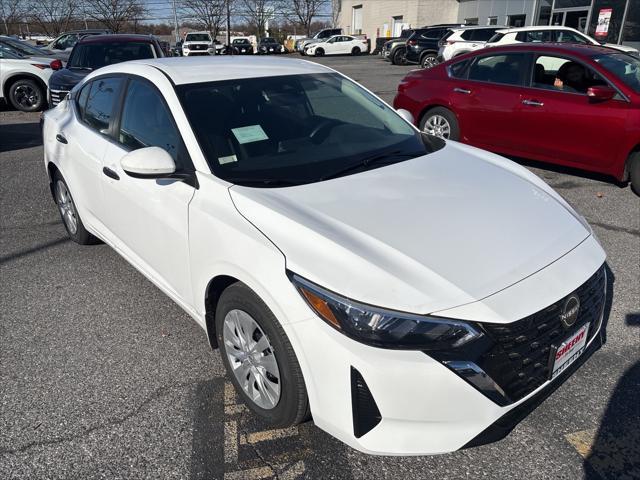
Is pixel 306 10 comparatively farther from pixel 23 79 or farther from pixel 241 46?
pixel 23 79

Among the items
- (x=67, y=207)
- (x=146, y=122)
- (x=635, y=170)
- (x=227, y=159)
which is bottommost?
(x=67, y=207)

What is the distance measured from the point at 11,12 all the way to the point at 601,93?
166ft

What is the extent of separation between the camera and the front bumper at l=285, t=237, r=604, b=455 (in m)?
1.80

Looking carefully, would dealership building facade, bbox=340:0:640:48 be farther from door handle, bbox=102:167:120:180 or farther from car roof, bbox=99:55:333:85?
door handle, bbox=102:167:120:180

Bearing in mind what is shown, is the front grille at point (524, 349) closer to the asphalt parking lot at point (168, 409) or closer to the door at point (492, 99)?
the asphalt parking lot at point (168, 409)

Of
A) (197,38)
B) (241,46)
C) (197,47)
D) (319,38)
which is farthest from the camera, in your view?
(319,38)

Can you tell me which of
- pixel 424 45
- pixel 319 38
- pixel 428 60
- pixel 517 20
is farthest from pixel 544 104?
pixel 319 38

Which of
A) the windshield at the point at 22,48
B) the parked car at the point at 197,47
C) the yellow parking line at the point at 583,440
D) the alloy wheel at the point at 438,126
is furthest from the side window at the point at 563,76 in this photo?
the parked car at the point at 197,47

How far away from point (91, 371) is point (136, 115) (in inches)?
61.5

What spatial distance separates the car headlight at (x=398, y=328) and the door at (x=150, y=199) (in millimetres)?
1109

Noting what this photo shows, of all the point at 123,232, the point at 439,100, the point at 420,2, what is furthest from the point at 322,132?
the point at 420,2

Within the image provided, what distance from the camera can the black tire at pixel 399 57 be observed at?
24.6 meters

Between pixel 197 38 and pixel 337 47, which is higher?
pixel 197 38

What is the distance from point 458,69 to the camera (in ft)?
22.4
